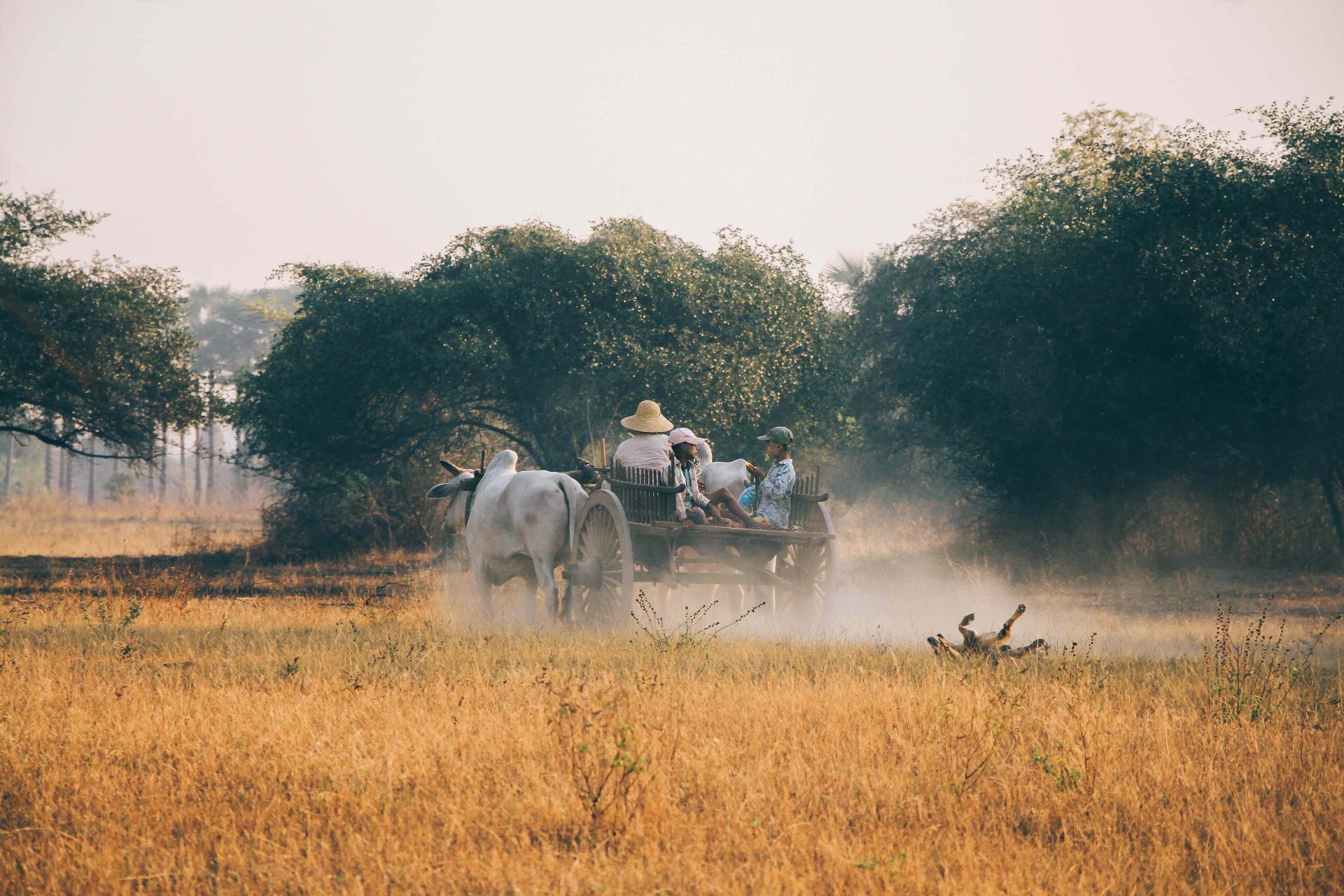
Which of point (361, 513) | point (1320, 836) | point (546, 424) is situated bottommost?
point (1320, 836)

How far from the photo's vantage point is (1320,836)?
4441 mm

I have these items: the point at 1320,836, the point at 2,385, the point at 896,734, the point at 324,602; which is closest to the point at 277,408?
the point at 2,385

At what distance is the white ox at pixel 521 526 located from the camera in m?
A: 10.6

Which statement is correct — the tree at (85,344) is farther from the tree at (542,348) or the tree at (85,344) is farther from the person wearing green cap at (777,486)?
the person wearing green cap at (777,486)

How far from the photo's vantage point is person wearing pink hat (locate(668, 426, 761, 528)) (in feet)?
31.6

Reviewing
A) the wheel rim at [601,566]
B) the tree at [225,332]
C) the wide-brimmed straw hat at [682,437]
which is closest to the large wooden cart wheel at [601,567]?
the wheel rim at [601,566]

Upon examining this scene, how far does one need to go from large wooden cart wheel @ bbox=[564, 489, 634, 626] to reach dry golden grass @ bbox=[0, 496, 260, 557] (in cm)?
1129

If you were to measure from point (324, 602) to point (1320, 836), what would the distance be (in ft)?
34.4

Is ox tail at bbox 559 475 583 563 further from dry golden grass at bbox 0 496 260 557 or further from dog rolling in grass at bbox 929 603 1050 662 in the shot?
dry golden grass at bbox 0 496 260 557

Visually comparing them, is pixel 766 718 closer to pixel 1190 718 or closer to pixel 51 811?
pixel 1190 718

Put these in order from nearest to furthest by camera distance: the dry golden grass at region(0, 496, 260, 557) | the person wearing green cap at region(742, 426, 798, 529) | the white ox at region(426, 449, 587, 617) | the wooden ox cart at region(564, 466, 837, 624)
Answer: the wooden ox cart at region(564, 466, 837, 624), the person wearing green cap at region(742, 426, 798, 529), the white ox at region(426, 449, 587, 617), the dry golden grass at region(0, 496, 260, 557)

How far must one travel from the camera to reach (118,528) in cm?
2925

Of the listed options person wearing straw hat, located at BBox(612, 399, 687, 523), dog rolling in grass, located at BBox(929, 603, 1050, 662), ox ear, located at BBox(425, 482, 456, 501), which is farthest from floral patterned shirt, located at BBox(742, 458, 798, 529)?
ox ear, located at BBox(425, 482, 456, 501)

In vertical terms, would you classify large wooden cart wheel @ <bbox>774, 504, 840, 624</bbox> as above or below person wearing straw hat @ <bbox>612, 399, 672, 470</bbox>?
below
